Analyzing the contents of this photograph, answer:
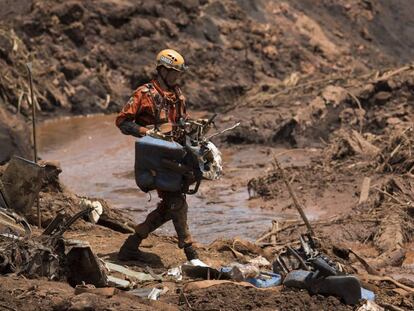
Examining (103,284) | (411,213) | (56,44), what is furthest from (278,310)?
(56,44)

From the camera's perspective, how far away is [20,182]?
7211 millimetres

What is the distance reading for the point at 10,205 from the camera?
726cm

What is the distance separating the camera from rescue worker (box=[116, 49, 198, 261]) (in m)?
6.71

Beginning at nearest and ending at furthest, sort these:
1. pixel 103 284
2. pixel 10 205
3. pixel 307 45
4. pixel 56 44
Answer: pixel 103 284 → pixel 10 205 → pixel 56 44 → pixel 307 45

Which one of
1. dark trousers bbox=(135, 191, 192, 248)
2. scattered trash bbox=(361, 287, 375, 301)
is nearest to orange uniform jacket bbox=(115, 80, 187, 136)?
dark trousers bbox=(135, 191, 192, 248)

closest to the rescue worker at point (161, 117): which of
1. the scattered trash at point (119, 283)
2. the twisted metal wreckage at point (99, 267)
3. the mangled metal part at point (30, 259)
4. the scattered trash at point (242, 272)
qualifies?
the twisted metal wreckage at point (99, 267)

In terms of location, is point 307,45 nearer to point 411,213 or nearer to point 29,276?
point 411,213

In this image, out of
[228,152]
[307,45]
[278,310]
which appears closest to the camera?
[278,310]

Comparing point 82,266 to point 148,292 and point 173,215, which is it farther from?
point 173,215

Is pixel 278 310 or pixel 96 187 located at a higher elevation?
pixel 278 310

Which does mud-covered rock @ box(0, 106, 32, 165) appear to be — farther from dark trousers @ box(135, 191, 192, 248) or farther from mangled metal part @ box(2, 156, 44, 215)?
dark trousers @ box(135, 191, 192, 248)

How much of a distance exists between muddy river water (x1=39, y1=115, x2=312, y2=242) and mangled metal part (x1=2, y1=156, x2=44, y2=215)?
227 centimetres

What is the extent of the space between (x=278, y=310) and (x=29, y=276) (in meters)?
1.54

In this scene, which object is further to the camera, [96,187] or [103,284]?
[96,187]
